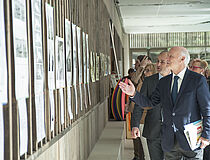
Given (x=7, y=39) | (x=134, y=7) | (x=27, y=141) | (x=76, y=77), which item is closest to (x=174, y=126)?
(x=76, y=77)

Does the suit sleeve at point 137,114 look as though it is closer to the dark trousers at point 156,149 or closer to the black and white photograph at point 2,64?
the dark trousers at point 156,149

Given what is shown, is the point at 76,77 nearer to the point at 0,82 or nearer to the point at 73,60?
the point at 73,60

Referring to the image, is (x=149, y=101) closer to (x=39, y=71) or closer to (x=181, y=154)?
(x=181, y=154)

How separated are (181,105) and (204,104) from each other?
0.26 metres

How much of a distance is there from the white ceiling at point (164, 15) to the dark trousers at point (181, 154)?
27.4 ft

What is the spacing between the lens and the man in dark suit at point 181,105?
150 inches

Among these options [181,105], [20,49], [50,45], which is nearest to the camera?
[20,49]

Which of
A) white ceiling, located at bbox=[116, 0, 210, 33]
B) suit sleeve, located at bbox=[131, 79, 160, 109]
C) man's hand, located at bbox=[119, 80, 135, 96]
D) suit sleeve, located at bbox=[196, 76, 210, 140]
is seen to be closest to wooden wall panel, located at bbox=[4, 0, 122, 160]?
man's hand, located at bbox=[119, 80, 135, 96]

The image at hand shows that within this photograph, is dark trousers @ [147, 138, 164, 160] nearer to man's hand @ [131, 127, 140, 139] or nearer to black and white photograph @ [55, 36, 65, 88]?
man's hand @ [131, 127, 140, 139]

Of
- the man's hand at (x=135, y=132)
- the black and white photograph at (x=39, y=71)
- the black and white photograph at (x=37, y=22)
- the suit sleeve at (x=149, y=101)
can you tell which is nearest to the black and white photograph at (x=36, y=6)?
the black and white photograph at (x=37, y=22)

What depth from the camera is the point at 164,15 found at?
1509 centimetres

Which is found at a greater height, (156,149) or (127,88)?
(127,88)

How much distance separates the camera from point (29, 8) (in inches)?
83.8

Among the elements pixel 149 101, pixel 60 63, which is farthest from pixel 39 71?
pixel 149 101
